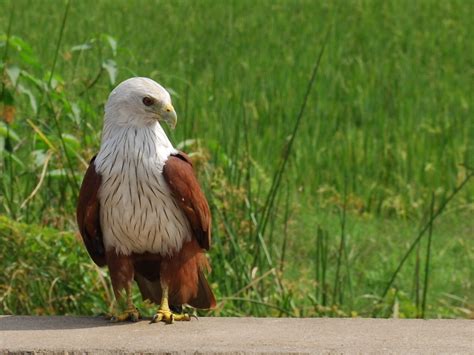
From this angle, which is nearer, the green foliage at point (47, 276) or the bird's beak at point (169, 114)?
the bird's beak at point (169, 114)

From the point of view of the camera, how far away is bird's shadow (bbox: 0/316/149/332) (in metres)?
4.32

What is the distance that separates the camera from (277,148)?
7.73 m

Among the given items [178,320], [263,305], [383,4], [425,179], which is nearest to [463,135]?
[425,179]

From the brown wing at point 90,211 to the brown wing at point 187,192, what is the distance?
0.77 feet

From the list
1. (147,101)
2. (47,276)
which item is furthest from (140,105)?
(47,276)

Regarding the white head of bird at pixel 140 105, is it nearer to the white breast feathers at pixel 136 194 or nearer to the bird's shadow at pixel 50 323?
the white breast feathers at pixel 136 194

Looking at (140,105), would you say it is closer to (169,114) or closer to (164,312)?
(169,114)

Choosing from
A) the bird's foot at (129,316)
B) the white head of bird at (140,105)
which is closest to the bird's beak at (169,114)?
the white head of bird at (140,105)

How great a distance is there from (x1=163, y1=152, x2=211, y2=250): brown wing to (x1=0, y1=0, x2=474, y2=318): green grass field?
79 centimetres

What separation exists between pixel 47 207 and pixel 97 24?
6.04 metres

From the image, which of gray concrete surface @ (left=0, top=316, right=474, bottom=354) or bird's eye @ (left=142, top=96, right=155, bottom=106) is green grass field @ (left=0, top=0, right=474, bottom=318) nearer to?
gray concrete surface @ (left=0, top=316, right=474, bottom=354)

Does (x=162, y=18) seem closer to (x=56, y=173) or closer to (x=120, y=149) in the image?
(x=56, y=173)

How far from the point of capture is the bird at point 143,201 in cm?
410

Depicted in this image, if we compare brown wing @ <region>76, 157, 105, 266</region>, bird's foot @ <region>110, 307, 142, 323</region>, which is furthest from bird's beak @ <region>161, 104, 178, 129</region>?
bird's foot @ <region>110, 307, 142, 323</region>
